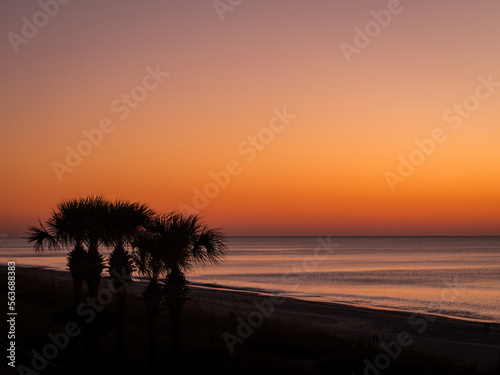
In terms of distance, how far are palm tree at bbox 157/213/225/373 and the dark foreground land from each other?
2749 millimetres

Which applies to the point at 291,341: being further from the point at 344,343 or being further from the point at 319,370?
the point at 319,370

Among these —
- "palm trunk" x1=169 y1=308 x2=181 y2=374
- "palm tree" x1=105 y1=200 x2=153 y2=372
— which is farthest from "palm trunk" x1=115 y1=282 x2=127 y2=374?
"palm trunk" x1=169 y1=308 x2=181 y2=374

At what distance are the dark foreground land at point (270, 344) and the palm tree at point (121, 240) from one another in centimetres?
133

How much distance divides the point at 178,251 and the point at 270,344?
382 inches

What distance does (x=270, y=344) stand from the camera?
957 inches

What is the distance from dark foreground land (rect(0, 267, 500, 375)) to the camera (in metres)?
19.4

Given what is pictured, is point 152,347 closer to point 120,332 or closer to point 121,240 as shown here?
point 120,332

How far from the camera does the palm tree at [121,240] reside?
Answer: 17766mm

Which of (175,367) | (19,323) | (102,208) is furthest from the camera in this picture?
(19,323)

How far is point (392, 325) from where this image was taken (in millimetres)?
38000

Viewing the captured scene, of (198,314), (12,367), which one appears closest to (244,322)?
(198,314)

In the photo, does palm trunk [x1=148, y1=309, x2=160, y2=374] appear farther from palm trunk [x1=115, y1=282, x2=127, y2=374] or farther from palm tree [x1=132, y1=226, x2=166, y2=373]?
palm trunk [x1=115, y1=282, x2=127, y2=374]

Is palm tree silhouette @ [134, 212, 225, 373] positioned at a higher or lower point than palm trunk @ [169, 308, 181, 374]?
higher

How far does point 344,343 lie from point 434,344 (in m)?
8.18
